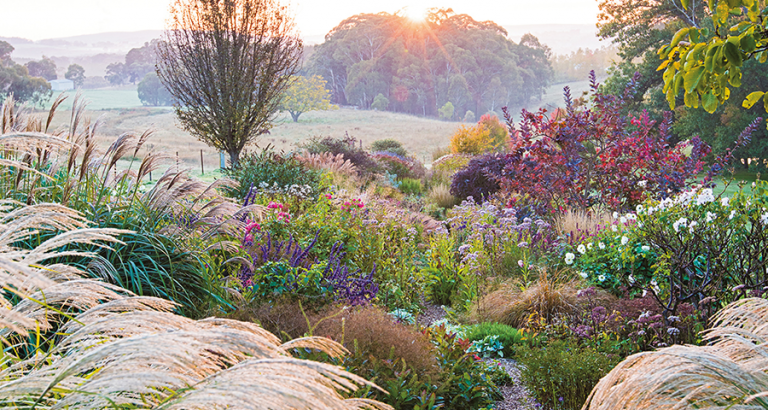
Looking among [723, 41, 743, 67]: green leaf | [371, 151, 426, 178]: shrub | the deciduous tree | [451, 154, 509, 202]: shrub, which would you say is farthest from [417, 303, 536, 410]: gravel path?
the deciduous tree

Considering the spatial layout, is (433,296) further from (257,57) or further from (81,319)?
(257,57)

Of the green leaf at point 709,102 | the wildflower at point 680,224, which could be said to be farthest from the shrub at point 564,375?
the green leaf at point 709,102

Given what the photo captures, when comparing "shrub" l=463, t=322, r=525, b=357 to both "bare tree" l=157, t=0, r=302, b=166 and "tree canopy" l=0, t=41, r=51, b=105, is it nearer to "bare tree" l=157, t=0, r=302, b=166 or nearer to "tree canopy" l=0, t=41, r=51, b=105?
"bare tree" l=157, t=0, r=302, b=166

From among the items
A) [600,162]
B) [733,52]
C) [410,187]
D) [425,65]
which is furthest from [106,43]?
[733,52]

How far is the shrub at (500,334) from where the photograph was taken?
4293mm

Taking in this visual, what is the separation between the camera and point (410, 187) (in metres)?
13.6

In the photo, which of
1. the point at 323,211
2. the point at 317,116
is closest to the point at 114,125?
the point at 317,116

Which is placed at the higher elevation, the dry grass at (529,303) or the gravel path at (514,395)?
the dry grass at (529,303)

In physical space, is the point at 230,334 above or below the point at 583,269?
above

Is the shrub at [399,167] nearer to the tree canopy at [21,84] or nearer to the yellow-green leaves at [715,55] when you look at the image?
the yellow-green leaves at [715,55]

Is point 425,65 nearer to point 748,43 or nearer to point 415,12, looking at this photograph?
point 415,12

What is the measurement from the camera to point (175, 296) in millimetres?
3654

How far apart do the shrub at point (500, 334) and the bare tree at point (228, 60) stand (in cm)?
839

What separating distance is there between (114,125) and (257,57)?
2636cm
